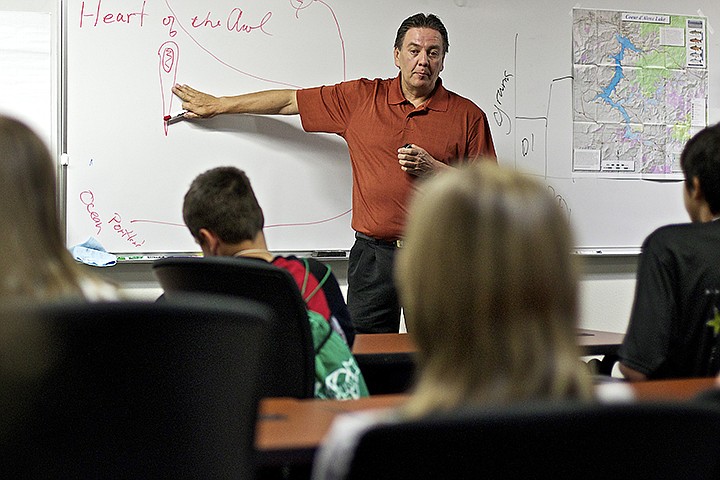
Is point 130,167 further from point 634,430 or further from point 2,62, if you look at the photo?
point 634,430

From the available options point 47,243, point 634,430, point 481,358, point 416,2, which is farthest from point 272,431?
point 416,2

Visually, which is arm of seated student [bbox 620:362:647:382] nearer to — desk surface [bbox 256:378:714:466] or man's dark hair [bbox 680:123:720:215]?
desk surface [bbox 256:378:714:466]

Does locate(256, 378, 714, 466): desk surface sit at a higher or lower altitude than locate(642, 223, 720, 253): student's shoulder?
lower

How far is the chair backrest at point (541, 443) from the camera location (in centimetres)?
71

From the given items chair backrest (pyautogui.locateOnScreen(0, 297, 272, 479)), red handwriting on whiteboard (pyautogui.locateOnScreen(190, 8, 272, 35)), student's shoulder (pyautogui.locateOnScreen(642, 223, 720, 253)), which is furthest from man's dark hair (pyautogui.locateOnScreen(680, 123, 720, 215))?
red handwriting on whiteboard (pyautogui.locateOnScreen(190, 8, 272, 35))

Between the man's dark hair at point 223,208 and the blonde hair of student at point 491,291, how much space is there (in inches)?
54.1

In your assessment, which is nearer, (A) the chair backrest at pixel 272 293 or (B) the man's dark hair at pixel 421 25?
(A) the chair backrest at pixel 272 293

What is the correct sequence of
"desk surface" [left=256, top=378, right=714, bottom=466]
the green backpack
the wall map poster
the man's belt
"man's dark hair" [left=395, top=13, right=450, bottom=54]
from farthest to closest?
1. the wall map poster
2. "man's dark hair" [left=395, top=13, right=450, bottom=54]
3. the man's belt
4. the green backpack
5. "desk surface" [left=256, top=378, right=714, bottom=466]

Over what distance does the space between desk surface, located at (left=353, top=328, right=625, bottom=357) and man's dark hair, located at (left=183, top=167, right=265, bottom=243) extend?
0.44m

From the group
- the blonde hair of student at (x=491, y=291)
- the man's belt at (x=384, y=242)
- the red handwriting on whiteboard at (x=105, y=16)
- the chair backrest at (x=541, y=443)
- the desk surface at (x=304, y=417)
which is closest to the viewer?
the chair backrest at (x=541, y=443)

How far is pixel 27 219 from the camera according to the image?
1141mm

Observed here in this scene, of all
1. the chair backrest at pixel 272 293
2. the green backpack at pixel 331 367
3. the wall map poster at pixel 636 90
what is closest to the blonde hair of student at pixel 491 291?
the chair backrest at pixel 272 293

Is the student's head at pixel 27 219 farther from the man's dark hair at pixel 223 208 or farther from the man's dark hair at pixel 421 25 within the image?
the man's dark hair at pixel 421 25

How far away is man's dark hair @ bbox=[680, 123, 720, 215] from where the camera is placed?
2074 mm
